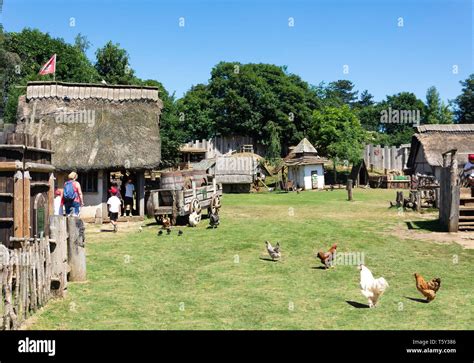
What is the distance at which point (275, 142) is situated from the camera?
4844 centimetres

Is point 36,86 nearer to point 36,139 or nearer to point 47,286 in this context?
point 36,139

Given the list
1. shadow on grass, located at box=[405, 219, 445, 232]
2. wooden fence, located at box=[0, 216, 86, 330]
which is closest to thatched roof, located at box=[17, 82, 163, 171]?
shadow on grass, located at box=[405, 219, 445, 232]

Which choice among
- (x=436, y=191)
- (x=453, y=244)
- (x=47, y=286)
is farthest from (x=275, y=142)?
(x=47, y=286)

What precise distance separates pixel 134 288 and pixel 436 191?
1948 centimetres

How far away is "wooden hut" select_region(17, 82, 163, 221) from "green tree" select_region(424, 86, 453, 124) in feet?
179

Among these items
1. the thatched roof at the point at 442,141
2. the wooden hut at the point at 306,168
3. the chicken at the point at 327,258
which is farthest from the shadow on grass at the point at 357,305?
the wooden hut at the point at 306,168

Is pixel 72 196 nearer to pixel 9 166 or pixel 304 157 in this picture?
pixel 9 166

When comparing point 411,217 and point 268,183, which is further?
point 268,183

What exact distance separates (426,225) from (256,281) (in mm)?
11167

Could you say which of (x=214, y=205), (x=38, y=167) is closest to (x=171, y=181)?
(x=214, y=205)

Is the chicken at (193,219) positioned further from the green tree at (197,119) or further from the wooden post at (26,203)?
the green tree at (197,119)

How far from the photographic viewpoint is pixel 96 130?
23844 mm

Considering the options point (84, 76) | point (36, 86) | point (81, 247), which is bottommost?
point (81, 247)

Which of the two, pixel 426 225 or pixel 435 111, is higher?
pixel 435 111
